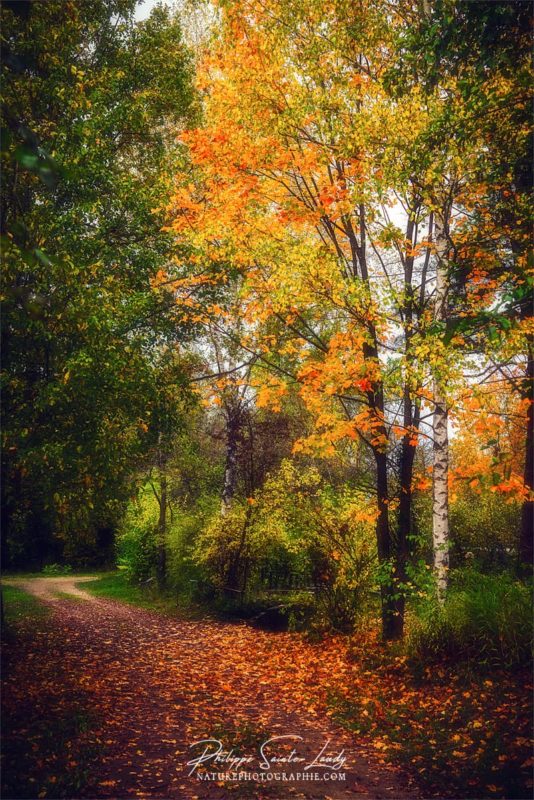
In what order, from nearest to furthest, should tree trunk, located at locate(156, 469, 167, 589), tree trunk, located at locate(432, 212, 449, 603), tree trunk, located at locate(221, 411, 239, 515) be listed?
1. tree trunk, located at locate(432, 212, 449, 603)
2. tree trunk, located at locate(221, 411, 239, 515)
3. tree trunk, located at locate(156, 469, 167, 589)

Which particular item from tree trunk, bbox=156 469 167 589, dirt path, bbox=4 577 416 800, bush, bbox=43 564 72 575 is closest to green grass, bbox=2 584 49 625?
dirt path, bbox=4 577 416 800

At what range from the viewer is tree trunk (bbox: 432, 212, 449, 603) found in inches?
289

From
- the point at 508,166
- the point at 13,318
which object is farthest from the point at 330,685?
the point at 508,166

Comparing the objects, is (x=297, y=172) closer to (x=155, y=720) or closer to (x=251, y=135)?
(x=251, y=135)

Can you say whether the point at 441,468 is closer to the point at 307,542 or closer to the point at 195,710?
the point at 307,542

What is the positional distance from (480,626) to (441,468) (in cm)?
219

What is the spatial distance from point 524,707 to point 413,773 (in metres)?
1.33

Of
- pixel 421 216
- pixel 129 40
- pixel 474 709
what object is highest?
pixel 129 40

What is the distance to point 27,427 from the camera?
6.31 metres

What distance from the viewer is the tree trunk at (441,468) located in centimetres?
733

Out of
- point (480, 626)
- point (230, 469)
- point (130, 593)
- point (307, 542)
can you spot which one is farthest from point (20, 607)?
point (480, 626)

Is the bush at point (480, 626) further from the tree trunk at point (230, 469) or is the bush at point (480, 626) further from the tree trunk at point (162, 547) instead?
the tree trunk at point (162, 547)

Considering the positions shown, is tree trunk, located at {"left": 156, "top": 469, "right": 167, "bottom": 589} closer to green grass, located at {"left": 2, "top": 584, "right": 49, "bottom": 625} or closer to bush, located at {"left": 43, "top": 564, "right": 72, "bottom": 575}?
green grass, located at {"left": 2, "top": 584, "right": 49, "bottom": 625}

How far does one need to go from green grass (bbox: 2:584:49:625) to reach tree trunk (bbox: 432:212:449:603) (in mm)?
8984
